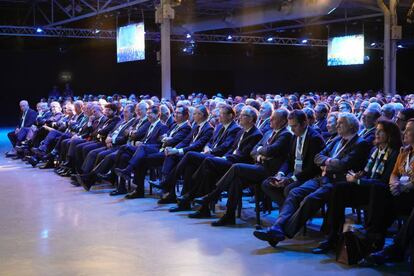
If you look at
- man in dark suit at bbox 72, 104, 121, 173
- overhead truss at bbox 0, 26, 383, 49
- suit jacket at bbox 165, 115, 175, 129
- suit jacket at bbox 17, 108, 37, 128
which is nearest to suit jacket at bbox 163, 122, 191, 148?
suit jacket at bbox 165, 115, 175, 129

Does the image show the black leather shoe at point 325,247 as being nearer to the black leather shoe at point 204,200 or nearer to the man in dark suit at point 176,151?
the black leather shoe at point 204,200

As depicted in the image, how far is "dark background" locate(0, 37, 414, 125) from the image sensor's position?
68.9 feet

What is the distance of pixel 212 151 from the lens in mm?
6422

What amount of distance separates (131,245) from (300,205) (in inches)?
57.8

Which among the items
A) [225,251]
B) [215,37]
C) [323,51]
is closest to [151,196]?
[225,251]

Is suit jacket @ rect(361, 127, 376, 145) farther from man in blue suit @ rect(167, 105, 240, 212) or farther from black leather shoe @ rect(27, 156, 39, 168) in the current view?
black leather shoe @ rect(27, 156, 39, 168)

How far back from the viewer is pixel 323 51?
2614 centimetres

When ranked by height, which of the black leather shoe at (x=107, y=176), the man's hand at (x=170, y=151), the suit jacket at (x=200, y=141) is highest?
the suit jacket at (x=200, y=141)

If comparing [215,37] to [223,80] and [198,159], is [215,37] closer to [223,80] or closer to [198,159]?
[223,80]

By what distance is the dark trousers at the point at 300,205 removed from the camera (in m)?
4.56

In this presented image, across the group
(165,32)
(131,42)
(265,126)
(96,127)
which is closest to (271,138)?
(265,126)

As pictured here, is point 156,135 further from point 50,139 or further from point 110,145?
point 50,139

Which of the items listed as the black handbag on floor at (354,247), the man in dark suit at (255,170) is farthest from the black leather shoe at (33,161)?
the black handbag on floor at (354,247)

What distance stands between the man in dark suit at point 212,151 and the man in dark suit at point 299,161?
112 centimetres
